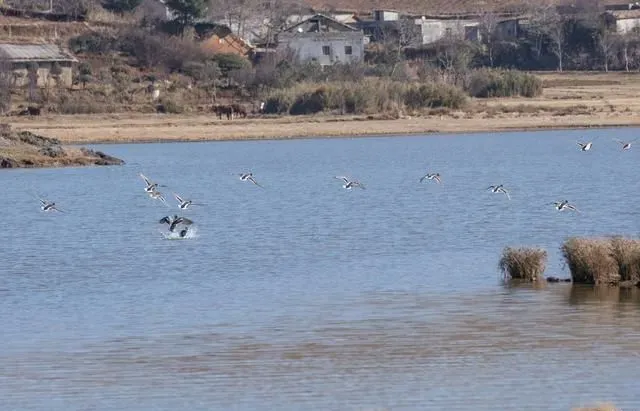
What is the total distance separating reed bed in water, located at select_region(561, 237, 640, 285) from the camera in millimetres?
21781

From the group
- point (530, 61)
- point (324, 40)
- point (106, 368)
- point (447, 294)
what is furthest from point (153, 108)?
point (106, 368)

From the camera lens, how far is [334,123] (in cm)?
6138

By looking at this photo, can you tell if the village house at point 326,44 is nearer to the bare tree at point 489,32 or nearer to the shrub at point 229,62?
the shrub at point 229,62

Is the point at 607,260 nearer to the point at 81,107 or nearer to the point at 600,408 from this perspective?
the point at 600,408

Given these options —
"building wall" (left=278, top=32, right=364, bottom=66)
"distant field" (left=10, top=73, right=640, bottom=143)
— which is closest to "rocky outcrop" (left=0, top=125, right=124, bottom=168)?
"distant field" (left=10, top=73, right=640, bottom=143)

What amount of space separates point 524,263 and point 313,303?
10.6 ft

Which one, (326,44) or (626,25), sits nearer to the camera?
(326,44)

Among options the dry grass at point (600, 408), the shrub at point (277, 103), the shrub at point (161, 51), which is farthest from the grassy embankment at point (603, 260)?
the shrub at point (161, 51)

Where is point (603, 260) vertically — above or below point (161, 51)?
below

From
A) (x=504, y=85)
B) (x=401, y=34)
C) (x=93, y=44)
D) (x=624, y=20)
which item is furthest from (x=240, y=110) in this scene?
(x=624, y=20)

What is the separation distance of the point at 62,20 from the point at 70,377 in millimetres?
78054

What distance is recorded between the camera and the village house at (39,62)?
72.8 meters

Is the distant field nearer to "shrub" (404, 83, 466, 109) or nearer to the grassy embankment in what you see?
"shrub" (404, 83, 466, 109)

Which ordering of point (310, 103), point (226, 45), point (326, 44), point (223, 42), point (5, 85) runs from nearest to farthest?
point (310, 103)
point (5, 85)
point (226, 45)
point (223, 42)
point (326, 44)
